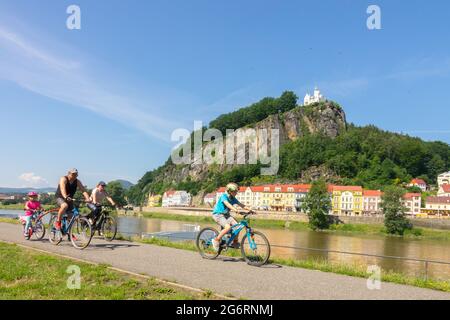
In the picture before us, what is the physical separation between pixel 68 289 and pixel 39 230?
7.84m

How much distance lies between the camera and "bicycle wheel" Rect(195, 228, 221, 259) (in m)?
10.0

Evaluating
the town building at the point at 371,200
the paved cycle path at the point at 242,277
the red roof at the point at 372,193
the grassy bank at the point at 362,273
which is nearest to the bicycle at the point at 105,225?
the paved cycle path at the point at 242,277

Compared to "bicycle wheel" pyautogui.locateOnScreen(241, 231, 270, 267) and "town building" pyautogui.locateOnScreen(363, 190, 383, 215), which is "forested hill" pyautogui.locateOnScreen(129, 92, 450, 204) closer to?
"town building" pyautogui.locateOnScreen(363, 190, 383, 215)

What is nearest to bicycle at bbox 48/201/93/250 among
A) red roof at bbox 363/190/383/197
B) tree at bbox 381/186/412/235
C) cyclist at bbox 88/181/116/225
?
cyclist at bbox 88/181/116/225

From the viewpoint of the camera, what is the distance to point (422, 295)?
6723 mm

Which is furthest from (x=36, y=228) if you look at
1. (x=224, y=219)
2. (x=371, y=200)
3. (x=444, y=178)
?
(x=444, y=178)

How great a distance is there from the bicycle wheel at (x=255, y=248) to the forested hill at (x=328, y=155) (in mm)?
118080

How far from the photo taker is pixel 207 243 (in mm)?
10094

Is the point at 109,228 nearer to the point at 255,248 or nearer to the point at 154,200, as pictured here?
the point at 255,248

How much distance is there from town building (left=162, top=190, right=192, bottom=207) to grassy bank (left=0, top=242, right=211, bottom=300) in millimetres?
145670

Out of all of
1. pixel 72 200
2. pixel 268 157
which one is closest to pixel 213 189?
pixel 268 157

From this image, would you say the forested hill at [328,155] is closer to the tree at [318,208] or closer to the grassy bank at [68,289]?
the tree at [318,208]
